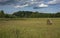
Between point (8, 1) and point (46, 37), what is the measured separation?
0.68 metres

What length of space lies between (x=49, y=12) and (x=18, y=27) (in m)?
0.45

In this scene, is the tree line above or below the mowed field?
above

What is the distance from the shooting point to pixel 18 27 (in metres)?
1.40

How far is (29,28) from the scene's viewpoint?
139cm

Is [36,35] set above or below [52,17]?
below

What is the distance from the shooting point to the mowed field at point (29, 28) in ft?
4.53

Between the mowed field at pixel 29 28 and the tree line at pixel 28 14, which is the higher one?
the tree line at pixel 28 14

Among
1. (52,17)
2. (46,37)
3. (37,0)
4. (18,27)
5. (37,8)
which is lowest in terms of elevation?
(46,37)

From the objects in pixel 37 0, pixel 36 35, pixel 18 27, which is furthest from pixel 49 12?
pixel 18 27

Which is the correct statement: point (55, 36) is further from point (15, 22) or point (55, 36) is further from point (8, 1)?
point (8, 1)

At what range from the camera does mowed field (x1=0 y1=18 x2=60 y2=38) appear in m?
1.38

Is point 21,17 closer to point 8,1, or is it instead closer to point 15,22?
point 15,22

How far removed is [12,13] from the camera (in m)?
1.42

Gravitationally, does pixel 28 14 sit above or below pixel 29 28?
above
